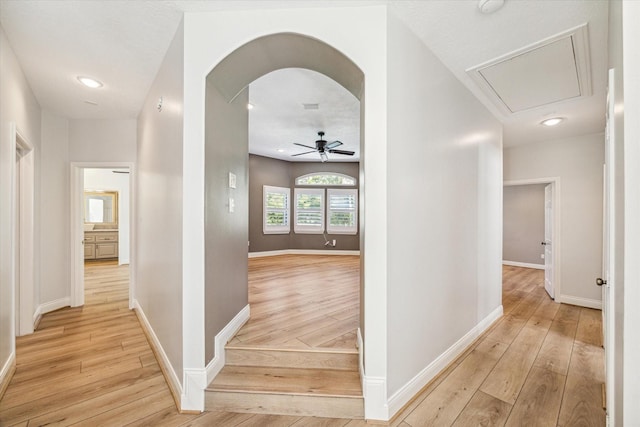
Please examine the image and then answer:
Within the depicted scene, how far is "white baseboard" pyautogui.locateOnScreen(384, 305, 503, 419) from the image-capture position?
1.84m

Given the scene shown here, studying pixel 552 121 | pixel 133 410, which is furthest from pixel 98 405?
pixel 552 121

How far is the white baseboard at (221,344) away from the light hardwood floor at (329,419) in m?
0.26

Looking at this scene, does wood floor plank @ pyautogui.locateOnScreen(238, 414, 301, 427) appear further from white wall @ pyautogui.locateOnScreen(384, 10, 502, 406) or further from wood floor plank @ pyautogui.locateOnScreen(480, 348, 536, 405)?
wood floor plank @ pyautogui.locateOnScreen(480, 348, 536, 405)

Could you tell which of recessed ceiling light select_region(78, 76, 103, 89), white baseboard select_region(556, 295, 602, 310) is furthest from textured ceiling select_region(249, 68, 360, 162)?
white baseboard select_region(556, 295, 602, 310)

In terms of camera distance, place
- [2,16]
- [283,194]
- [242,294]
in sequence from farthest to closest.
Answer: [283,194] → [242,294] → [2,16]

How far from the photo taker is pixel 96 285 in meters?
4.99

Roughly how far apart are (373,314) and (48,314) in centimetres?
429

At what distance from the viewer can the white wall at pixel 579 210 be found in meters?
3.89

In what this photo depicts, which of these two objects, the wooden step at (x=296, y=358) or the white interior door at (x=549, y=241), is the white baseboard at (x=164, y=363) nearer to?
the wooden step at (x=296, y=358)

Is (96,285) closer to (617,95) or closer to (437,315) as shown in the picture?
(437,315)

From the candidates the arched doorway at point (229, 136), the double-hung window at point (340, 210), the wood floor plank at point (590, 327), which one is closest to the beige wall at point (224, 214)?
the arched doorway at point (229, 136)

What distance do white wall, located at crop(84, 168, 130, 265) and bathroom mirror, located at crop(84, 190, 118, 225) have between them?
29 centimetres

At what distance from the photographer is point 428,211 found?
212 cm

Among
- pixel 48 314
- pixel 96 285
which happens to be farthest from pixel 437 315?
pixel 96 285
